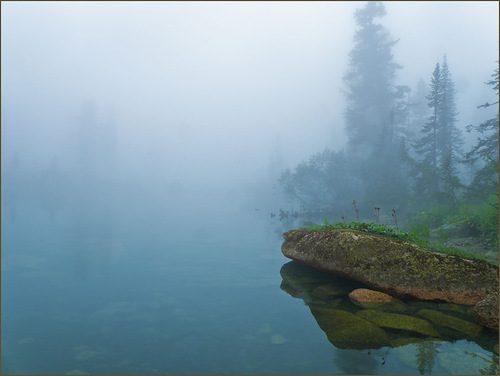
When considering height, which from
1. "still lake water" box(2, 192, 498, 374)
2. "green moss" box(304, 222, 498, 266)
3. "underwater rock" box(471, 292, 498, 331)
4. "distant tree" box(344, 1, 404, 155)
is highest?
"distant tree" box(344, 1, 404, 155)

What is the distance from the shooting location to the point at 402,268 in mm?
10203

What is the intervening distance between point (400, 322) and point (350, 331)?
49.2 inches

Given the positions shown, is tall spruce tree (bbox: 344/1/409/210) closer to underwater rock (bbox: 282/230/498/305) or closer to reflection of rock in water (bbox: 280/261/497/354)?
underwater rock (bbox: 282/230/498/305)

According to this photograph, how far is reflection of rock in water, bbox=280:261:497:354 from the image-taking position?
296 inches

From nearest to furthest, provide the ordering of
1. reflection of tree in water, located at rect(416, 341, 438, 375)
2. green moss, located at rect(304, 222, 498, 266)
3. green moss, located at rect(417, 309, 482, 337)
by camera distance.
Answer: reflection of tree in water, located at rect(416, 341, 438, 375)
green moss, located at rect(417, 309, 482, 337)
green moss, located at rect(304, 222, 498, 266)

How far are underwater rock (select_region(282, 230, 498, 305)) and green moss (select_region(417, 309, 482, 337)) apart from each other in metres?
0.99

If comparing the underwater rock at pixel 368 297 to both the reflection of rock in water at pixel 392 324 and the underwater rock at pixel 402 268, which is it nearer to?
the reflection of rock in water at pixel 392 324

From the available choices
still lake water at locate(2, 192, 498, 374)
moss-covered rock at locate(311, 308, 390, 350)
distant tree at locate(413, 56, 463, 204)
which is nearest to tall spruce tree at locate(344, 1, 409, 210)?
distant tree at locate(413, 56, 463, 204)

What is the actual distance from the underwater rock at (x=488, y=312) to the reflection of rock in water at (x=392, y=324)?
0.20 m

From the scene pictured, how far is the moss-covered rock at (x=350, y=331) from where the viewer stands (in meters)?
7.54

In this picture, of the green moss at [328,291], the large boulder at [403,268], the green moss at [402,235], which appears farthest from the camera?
the green moss at [402,235]

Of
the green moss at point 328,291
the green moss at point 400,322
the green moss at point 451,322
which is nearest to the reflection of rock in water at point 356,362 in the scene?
the green moss at point 400,322

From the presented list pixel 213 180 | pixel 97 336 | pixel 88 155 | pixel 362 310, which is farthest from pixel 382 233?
pixel 213 180

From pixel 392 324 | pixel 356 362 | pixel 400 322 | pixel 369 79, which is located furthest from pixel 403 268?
pixel 369 79
